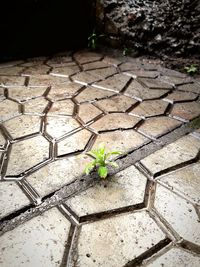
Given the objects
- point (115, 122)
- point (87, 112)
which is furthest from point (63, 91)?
point (115, 122)

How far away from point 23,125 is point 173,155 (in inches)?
66.4

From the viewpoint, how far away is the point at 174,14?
457cm

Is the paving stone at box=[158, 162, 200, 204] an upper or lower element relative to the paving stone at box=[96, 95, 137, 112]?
lower

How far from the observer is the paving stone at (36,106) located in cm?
322

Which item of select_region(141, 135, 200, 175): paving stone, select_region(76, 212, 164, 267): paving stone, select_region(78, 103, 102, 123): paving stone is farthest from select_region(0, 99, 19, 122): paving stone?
select_region(76, 212, 164, 267): paving stone

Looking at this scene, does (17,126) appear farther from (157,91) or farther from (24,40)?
(24,40)

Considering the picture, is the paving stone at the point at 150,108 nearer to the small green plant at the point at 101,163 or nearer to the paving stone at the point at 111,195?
the small green plant at the point at 101,163

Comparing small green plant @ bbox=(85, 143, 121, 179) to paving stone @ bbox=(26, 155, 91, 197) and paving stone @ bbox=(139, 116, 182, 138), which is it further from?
paving stone @ bbox=(139, 116, 182, 138)

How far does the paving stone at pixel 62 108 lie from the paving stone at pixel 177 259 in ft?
A: 6.59

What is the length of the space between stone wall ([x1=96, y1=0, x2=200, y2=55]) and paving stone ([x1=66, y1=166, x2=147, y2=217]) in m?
3.26

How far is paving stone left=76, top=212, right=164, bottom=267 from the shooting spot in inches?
64.1

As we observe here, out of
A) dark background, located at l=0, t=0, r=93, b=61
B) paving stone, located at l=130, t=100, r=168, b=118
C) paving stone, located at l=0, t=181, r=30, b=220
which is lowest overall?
paving stone, located at l=0, t=181, r=30, b=220

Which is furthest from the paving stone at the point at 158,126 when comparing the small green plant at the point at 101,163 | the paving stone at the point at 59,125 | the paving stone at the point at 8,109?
the paving stone at the point at 8,109

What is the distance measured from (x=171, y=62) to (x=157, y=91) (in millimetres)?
1230
